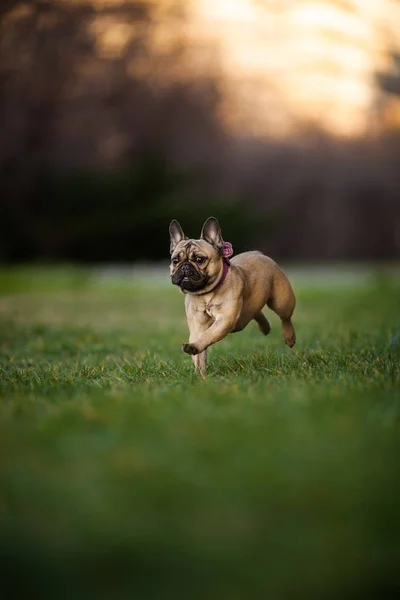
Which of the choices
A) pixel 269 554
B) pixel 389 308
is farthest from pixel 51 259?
pixel 269 554

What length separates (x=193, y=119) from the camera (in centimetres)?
2034

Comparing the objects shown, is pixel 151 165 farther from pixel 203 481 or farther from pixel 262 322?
pixel 203 481

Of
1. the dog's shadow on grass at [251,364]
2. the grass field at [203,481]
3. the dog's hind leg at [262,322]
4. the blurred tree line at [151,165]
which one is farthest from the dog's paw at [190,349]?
the blurred tree line at [151,165]

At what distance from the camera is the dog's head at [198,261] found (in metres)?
3.93

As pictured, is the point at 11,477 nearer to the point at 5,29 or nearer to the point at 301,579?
the point at 301,579

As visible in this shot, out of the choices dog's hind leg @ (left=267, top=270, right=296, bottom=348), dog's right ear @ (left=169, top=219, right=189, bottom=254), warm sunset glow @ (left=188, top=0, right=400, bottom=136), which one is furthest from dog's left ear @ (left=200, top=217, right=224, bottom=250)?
warm sunset glow @ (left=188, top=0, right=400, bottom=136)

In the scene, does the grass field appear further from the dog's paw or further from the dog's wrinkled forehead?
the dog's wrinkled forehead

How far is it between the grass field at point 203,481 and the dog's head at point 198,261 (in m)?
0.48

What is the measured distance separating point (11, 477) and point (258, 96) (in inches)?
673

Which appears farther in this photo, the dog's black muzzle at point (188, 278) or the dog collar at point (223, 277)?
the dog collar at point (223, 277)

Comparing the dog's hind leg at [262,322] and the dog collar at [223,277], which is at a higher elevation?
the dog collar at [223,277]

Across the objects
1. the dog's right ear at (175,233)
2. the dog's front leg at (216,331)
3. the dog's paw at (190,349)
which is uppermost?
the dog's right ear at (175,233)

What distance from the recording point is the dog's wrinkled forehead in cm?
402

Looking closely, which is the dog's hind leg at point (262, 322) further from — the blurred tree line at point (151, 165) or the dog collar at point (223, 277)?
the blurred tree line at point (151, 165)
